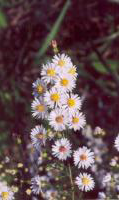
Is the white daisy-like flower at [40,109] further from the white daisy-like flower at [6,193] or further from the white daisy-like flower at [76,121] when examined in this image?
the white daisy-like flower at [6,193]

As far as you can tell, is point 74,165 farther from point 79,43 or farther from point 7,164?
point 79,43

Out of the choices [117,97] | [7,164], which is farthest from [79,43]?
[7,164]

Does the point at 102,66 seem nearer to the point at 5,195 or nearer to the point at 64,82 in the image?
the point at 64,82

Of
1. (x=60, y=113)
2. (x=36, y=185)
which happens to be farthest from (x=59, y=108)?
(x=36, y=185)

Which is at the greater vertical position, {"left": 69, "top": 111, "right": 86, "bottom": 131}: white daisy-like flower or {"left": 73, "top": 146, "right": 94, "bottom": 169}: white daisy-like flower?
{"left": 69, "top": 111, "right": 86, "bottom": 131}: white daisy-like flower

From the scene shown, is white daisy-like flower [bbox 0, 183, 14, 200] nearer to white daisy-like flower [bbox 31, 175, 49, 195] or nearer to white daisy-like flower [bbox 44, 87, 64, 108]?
white daisy-like flower [bbox 31, 175, 49, 195]

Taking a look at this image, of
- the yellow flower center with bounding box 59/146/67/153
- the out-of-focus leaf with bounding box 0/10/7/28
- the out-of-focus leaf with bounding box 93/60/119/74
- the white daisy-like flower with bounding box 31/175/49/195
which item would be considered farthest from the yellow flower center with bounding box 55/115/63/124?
the out-of-focus leaf with bounding box 0/10/7/28
